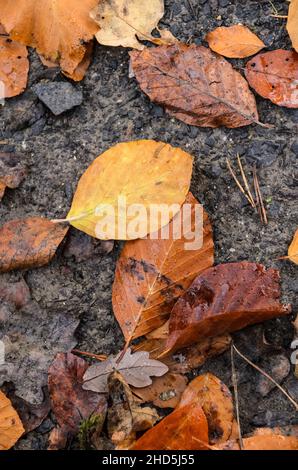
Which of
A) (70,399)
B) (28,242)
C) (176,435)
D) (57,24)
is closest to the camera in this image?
(176,435)

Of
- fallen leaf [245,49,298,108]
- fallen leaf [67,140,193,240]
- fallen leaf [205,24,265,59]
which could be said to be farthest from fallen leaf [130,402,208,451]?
fallen leaf [205,24,265,59]

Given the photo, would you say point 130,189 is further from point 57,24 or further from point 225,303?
point 57,24

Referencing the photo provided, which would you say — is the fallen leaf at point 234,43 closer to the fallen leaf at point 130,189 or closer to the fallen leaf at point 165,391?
the fallen leaf at point 130,189

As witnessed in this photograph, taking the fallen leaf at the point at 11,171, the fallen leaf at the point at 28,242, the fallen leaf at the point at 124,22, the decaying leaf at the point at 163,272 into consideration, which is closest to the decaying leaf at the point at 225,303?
the decaying leaf at the point at 163,272

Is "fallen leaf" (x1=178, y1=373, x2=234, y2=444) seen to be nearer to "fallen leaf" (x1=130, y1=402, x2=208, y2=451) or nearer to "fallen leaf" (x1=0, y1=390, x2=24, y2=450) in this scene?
"fallen leaf" (x1=130, y1=402, x2=208, y2=451)

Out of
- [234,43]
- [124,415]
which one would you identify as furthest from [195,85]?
[124,415]

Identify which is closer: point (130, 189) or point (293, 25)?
point (130, 189)

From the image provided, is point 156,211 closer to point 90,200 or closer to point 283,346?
point 90,200
